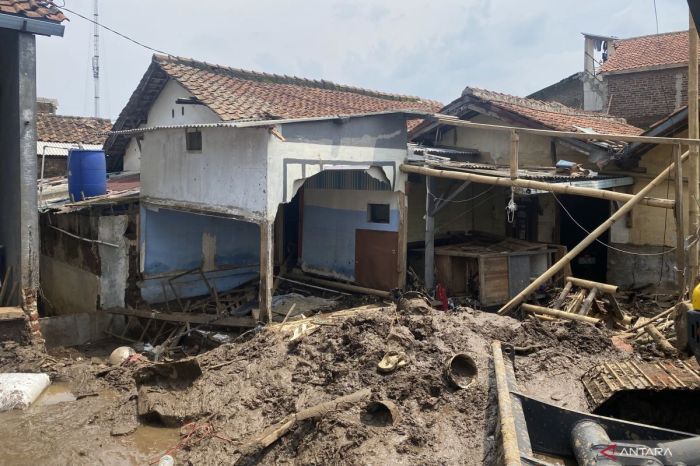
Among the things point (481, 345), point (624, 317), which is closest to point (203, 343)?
point (481, 345)

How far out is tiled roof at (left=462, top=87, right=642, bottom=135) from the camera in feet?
50.7

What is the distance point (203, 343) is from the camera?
12172 millimetres

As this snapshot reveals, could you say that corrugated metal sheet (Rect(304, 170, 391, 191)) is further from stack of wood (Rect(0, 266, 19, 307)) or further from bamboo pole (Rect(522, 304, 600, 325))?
stack of wood (Rect(0, 266, 19, 307))

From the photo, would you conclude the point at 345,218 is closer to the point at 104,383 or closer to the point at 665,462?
the point at 104,383

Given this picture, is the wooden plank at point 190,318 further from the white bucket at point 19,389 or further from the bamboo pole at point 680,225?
the bamboo pole at point 680,225

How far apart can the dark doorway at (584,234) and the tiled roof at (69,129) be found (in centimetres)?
1667

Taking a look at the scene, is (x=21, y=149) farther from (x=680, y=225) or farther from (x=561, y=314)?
(x=680, y=225)

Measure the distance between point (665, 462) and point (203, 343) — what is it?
9.51 m

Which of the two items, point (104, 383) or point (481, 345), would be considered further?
point (104, 383)

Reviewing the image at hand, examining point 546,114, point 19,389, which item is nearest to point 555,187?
point 546,114

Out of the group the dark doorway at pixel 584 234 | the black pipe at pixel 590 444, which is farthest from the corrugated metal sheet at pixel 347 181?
the black pipe at pixel 590 444

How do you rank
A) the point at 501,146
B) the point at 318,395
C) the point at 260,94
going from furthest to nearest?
the point at 501,146, the point at 260,94, the point at 318,395

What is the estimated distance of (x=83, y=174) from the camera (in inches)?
571

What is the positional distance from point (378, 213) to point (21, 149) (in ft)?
25.1
